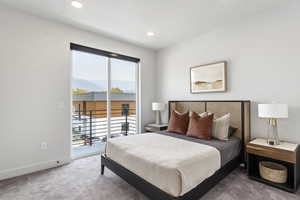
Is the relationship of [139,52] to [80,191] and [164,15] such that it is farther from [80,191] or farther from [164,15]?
[80,191]

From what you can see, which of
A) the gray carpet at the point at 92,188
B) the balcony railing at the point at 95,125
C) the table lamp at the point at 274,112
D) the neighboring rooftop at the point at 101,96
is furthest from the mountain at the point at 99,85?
the table lamp at the point at 274,112

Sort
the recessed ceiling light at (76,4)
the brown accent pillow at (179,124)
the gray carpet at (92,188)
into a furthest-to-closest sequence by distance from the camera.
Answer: the brown accent pillow at (179,124) → the recessed ceiling light at (76,4) → the gray carpet at (92,188)

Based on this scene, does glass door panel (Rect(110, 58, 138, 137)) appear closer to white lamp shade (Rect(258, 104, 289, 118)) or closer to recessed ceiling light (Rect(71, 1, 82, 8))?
recessed ceiling light (Rect(71, 1, 82, 8))

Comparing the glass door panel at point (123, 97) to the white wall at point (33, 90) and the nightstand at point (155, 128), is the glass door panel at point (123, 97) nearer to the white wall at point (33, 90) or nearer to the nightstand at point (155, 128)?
the nightstand at point (155, 128)

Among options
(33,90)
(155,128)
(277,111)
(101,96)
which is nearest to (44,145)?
(33,90)

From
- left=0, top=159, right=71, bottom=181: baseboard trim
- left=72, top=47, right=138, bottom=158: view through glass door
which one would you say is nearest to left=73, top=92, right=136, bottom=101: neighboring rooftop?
left=72, top=47, right=138, bottom=158: view through glass door

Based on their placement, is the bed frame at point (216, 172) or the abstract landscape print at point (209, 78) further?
the abstract landscape print at point (209, 78)

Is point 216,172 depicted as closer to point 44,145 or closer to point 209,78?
point 209,78

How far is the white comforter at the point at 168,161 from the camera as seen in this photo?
153 centimetres

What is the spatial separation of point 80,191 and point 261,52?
3787 millimetres

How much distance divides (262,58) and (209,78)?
1.02 meters

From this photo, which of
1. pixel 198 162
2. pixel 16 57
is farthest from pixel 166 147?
pixel 16 57

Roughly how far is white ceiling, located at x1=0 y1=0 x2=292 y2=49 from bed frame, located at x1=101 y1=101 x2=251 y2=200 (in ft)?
5.53

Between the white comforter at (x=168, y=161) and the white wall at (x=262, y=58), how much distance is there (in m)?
1.47
